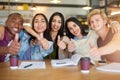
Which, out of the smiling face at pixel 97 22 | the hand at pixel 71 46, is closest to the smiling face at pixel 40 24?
the hand at pixel 71 46

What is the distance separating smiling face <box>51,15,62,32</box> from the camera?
8.64 feet

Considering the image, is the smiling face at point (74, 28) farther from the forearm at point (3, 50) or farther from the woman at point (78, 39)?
the forearm at point (3, 50)

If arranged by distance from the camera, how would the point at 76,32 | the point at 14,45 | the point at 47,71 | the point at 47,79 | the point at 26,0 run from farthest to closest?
the point at 26,0
the point at 76,32
the point at 14,45
the point at 47,71
the point at 47,79

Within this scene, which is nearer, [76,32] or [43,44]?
[43,44]

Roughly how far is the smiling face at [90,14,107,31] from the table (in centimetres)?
→ 82

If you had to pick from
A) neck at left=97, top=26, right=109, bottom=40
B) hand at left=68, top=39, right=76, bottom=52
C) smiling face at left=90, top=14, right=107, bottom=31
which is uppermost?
smiling face at left=90, top=14, right=107, bottom=31

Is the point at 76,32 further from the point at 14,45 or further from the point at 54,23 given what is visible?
the point at 14,45

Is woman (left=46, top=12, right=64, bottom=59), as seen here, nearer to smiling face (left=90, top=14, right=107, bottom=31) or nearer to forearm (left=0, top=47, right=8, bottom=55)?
smiling face (left=90, top=14, right=107, bottom=31)

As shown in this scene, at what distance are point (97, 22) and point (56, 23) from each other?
567 mm

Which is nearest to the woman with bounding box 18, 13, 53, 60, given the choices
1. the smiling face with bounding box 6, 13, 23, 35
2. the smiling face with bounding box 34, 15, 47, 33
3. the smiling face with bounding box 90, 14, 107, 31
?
the smiling face with bounding box 34, 15, 47, 33

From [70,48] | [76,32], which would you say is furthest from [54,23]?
[70,48]

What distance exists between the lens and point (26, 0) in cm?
751

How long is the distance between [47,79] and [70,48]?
40.6 inches

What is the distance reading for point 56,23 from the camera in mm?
2641
